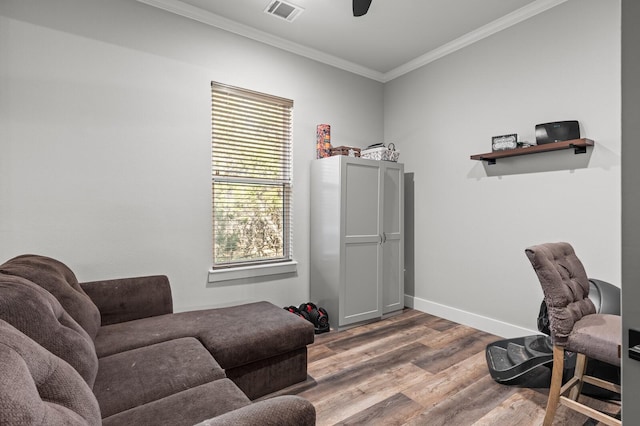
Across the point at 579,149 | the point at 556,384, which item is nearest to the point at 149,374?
the point at 556,384

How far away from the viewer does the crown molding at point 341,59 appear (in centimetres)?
289

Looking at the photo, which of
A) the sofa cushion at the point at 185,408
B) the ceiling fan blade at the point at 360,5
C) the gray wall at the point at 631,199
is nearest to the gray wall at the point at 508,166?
the ceiling fan blade at the point at 360,5

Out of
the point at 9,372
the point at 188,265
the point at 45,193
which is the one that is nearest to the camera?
the point at 9,372

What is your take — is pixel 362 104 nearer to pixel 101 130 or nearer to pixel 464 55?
pixel 464 55

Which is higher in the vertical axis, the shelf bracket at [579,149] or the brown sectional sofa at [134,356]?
the shelf bracket at [579,149]

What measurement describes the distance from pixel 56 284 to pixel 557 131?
11.9ft

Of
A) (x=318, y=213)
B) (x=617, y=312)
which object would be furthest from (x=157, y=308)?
(x=617, y=312)

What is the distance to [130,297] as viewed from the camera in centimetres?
240

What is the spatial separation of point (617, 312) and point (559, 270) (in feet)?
2.45

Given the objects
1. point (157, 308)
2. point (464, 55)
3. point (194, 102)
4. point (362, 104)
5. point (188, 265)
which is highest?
point (464, 55)

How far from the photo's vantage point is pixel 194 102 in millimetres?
3012

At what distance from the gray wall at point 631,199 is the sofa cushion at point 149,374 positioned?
5.02 ft

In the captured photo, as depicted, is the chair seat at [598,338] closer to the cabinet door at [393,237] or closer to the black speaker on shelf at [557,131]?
the black speaker on shelf at [557,131]

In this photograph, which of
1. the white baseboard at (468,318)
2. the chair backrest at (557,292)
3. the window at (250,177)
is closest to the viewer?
the chair backrest at (557,292)
